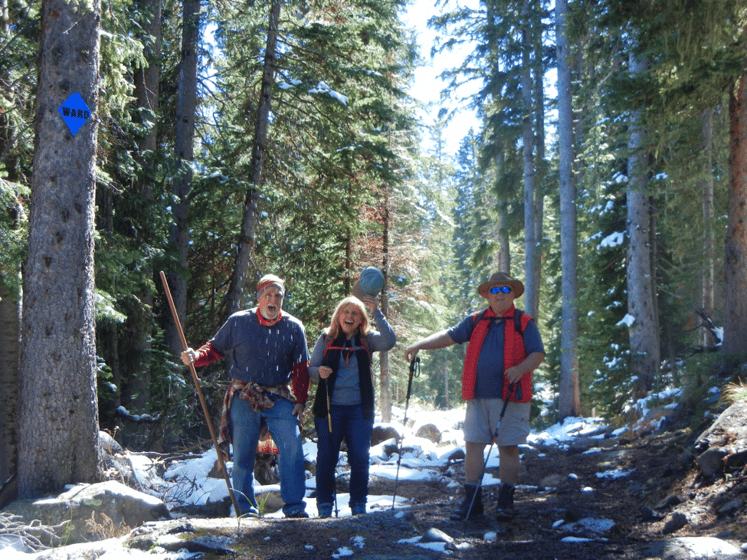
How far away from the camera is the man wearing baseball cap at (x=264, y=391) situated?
5.44 m

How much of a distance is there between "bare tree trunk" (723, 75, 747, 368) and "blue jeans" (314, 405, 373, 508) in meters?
5.54

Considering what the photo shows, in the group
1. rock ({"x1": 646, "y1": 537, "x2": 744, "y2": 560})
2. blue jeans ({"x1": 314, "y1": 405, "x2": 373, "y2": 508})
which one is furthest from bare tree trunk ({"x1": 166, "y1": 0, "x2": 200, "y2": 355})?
rock ({"x1": 646, "y1": 537, "x2": 744, "y2": 560})

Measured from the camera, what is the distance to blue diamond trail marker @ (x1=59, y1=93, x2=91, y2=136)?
5836mm

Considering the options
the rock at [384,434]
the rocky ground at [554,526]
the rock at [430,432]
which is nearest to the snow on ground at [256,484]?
the rocky ground at [554,526]

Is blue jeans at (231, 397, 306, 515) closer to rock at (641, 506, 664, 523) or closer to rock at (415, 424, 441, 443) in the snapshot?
rock at (641, 506, 664, 523)

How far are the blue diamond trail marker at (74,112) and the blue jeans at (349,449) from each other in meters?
3.59

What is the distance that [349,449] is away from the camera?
5559 mm

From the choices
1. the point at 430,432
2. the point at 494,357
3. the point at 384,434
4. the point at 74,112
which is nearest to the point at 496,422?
the point at 494,357

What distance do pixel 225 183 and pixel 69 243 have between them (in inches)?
203

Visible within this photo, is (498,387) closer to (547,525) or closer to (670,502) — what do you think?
(547,525)

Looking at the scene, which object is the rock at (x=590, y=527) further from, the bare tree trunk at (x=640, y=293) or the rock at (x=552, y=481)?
the bare tree trunk at (x=640, y=293)

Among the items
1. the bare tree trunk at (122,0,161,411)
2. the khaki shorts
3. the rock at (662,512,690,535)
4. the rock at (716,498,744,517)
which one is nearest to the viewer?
the rock at (716,498,744,517)

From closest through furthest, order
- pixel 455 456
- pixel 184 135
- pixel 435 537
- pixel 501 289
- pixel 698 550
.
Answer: pixel 698 550 < pixel 435 537 < pixel 501 289 < pixel 455 456 < pixel 184 135

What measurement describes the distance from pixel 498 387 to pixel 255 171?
7309 millimetres
